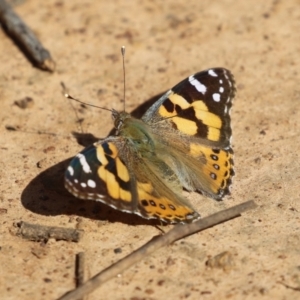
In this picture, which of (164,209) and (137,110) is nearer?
(164,209)

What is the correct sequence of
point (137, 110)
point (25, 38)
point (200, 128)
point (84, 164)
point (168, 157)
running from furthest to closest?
point (25, 38), point (137, 110), point (200, 128), point (168, 157), point (84, 164)

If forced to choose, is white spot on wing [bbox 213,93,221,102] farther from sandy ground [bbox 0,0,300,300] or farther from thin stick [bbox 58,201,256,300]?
thin stick [bbox 58,201,256,300]

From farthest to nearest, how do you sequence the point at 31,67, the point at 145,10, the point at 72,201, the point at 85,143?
the point at 145,10, the point at 31,67, the point at 85,143, the point at 72,201

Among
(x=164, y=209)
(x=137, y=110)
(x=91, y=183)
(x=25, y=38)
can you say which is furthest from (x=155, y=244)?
(x=25, y=38)

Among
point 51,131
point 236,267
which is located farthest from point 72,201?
point 236,267

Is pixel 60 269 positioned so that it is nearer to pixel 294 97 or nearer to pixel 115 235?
pixel 115 235

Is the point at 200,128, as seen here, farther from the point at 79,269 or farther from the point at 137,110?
the point at 79,269

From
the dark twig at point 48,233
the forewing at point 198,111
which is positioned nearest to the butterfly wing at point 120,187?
the dark twig at point 48,233
